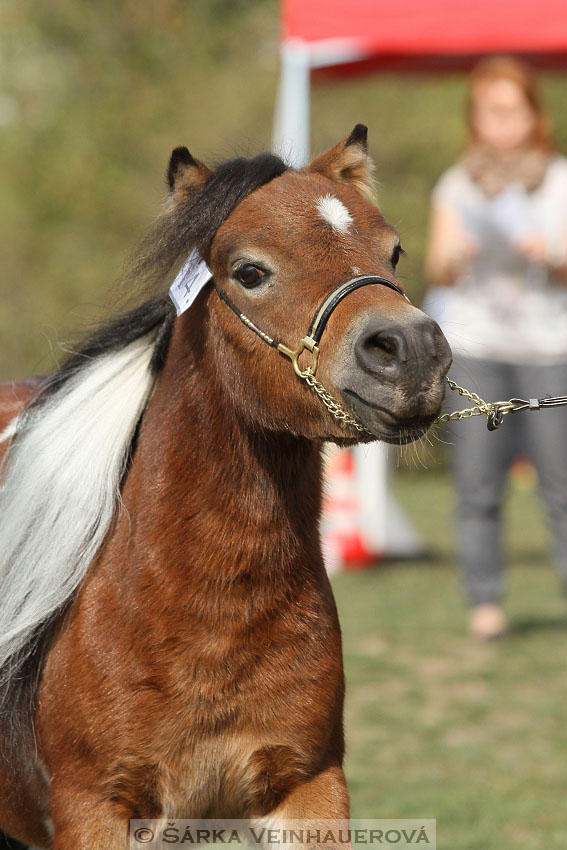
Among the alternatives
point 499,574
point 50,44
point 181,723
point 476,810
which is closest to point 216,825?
point 181,723

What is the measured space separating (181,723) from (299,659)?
32cm

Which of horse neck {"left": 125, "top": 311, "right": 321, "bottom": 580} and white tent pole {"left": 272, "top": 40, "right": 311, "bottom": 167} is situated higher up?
white tent pole {"left": 272, "top": 40, "right": 311, "bottom": 167}

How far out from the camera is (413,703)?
604cm

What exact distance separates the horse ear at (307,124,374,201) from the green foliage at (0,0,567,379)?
48.4 feet

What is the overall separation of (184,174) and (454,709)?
3770 millimetres

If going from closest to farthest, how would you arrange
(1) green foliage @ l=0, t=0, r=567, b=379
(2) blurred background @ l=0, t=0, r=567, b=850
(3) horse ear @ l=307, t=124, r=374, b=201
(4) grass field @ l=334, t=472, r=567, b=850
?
(3) horse ear @ l=307, t=124, r=374, b=201
(4) grass field @ l=334, t=472, r=567, b=850
(2) blurred background @ l=0, t=0, r=567, b=850
(1) green foliage @ l=0, t=0, r=567, b=379

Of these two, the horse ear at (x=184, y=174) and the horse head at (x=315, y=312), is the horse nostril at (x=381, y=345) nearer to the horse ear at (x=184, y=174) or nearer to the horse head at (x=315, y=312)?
the horse head at (x=315, y=312)

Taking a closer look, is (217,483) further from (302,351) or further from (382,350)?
(382,350)

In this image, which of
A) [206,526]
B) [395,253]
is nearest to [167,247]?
[395,253]

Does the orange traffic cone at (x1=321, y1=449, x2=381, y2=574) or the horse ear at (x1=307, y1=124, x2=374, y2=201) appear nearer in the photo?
the horse ear at (x1=307, y1=124, x2=374, y2=201)

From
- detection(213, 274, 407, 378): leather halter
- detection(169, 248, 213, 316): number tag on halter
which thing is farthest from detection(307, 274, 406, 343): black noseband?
detection(169, 248, 213, 316): number tag on halter

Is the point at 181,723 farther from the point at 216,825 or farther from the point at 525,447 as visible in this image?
the point at 525,447

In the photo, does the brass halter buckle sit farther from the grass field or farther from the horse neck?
the grass field

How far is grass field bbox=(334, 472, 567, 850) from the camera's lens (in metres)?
4.43
